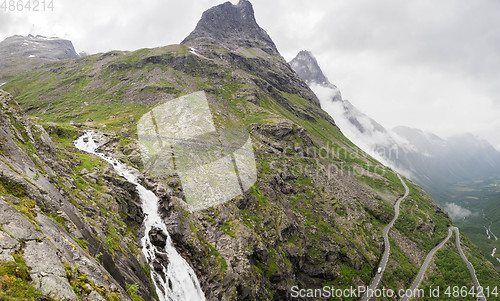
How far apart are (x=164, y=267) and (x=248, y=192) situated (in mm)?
39986

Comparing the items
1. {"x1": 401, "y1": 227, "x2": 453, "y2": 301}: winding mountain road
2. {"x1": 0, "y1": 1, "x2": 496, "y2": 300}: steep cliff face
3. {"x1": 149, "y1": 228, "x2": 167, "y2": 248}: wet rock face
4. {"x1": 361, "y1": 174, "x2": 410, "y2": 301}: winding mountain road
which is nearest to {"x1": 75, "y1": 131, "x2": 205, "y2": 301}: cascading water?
{"x1": 149, "y1": 228, "x2": 167, "y2": 248}: wet rock face

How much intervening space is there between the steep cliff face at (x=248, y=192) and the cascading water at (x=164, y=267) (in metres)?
1.97

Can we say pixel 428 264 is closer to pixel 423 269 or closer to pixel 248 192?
pixel 423 269

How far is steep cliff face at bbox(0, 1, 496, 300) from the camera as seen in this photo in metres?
44.1

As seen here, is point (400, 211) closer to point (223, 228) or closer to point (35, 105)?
point (223, 228)

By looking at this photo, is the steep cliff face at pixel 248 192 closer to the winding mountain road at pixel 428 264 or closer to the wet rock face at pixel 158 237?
the wet rock face at pixel 158 237

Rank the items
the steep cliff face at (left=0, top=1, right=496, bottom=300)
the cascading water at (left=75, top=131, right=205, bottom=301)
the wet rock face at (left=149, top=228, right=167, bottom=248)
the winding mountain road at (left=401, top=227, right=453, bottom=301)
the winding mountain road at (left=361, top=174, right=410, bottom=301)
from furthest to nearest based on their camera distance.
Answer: the winding mountain road at (left=401, top=227, right=453, bottom=301) < the winding mountain road at (left=361, top=174, right=410, bottom=301) < the steep cliff face at (left=0, top=1, right=496, bottom=300) < the wet rock face at (left=149, top=228, right=167, bottom=248) < the cascading water at (left=75, top=131, right=205, bottom=301)

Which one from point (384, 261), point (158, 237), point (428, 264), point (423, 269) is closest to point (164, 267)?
point (158, 237)

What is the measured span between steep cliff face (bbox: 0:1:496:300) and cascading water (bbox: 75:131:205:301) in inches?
77.6

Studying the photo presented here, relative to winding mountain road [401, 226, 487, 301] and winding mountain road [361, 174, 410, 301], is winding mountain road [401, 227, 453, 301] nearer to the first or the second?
winding mountain road [401, 226, 487, 301]

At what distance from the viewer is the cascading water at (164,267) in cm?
3219

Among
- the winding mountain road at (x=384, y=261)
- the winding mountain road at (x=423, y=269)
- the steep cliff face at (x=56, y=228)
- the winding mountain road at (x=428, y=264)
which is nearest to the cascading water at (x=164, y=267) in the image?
the steep cliff face at (x=56, y=228)

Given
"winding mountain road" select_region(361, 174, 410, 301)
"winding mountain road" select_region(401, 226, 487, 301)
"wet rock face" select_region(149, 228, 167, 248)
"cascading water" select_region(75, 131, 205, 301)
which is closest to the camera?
"cascading water" select_region(75, 131, 205, 301)

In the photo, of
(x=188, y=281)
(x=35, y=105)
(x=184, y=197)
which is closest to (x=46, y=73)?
(x=35, y=105)
